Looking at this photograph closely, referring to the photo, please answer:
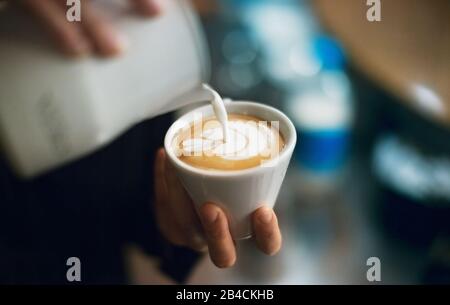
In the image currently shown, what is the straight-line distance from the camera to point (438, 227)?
551 millimetres

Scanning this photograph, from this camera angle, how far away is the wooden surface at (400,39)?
51 cm

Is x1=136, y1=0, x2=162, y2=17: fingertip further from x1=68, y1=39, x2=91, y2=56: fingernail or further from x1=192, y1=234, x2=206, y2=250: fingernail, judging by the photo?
x1=192, y1=234, x2=206, y2=250: fingernail

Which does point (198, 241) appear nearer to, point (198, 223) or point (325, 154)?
point (198, 223)

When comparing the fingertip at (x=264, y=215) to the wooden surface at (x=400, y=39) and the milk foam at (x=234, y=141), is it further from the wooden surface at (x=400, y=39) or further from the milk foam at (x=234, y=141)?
the wooden surface at (x=400, y=39)

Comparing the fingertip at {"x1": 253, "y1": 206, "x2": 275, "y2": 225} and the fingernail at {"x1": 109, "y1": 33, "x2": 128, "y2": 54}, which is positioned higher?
the fingernail at {"x1": 109, "y1": 33, "x2": 128, "y2": 54}

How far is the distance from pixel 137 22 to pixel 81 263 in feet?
0.83

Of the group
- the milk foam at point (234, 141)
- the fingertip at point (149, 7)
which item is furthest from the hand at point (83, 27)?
the milk foam at point (234, 141)

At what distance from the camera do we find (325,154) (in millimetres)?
530

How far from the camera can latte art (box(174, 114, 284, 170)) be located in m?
0.42

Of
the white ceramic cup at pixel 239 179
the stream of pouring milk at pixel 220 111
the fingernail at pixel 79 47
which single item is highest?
the fingernail at pixel 79 47

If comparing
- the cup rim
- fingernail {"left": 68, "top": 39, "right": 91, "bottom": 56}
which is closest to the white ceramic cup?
the cup rim

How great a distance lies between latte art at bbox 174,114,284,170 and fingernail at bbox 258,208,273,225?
58mm

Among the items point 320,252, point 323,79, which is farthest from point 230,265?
point 323,79

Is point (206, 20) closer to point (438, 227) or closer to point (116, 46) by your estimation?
point (116, 46)
